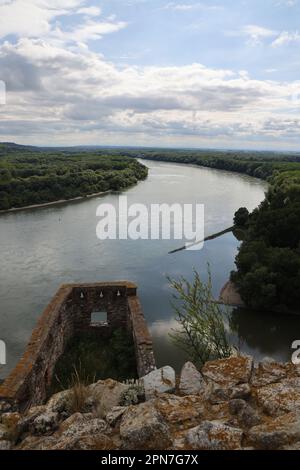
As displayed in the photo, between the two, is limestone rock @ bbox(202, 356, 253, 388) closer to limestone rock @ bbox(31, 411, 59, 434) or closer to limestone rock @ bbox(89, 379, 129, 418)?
limestone rock @ bbox(89, 379, 129, 418)

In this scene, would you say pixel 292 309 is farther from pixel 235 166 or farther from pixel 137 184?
pixel 235 166

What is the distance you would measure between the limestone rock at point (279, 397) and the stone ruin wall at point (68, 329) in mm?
5320

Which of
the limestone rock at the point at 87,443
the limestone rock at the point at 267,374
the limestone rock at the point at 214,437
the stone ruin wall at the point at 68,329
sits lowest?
the stone ruin wall at the point at 68,329

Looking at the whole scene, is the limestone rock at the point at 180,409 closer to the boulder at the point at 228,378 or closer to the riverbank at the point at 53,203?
the boulder at the point at 228,378

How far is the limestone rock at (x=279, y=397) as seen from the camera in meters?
3.68

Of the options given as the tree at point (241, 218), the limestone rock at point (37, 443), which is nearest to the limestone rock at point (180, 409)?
the limestone rock at point (37, 443)

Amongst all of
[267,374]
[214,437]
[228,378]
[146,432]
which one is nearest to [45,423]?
[146,432]

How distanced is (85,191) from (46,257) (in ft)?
114

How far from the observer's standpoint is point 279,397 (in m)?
3.83

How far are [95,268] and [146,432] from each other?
2519 cm

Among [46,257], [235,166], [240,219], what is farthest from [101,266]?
[235,166]

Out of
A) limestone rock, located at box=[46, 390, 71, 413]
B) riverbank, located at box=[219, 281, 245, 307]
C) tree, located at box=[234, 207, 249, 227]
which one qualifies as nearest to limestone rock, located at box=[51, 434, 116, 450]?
limestone rock, located at box=[46, 390, 71, 413]

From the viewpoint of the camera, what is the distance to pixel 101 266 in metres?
28.6

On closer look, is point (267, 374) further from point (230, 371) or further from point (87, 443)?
point (87, 443)
